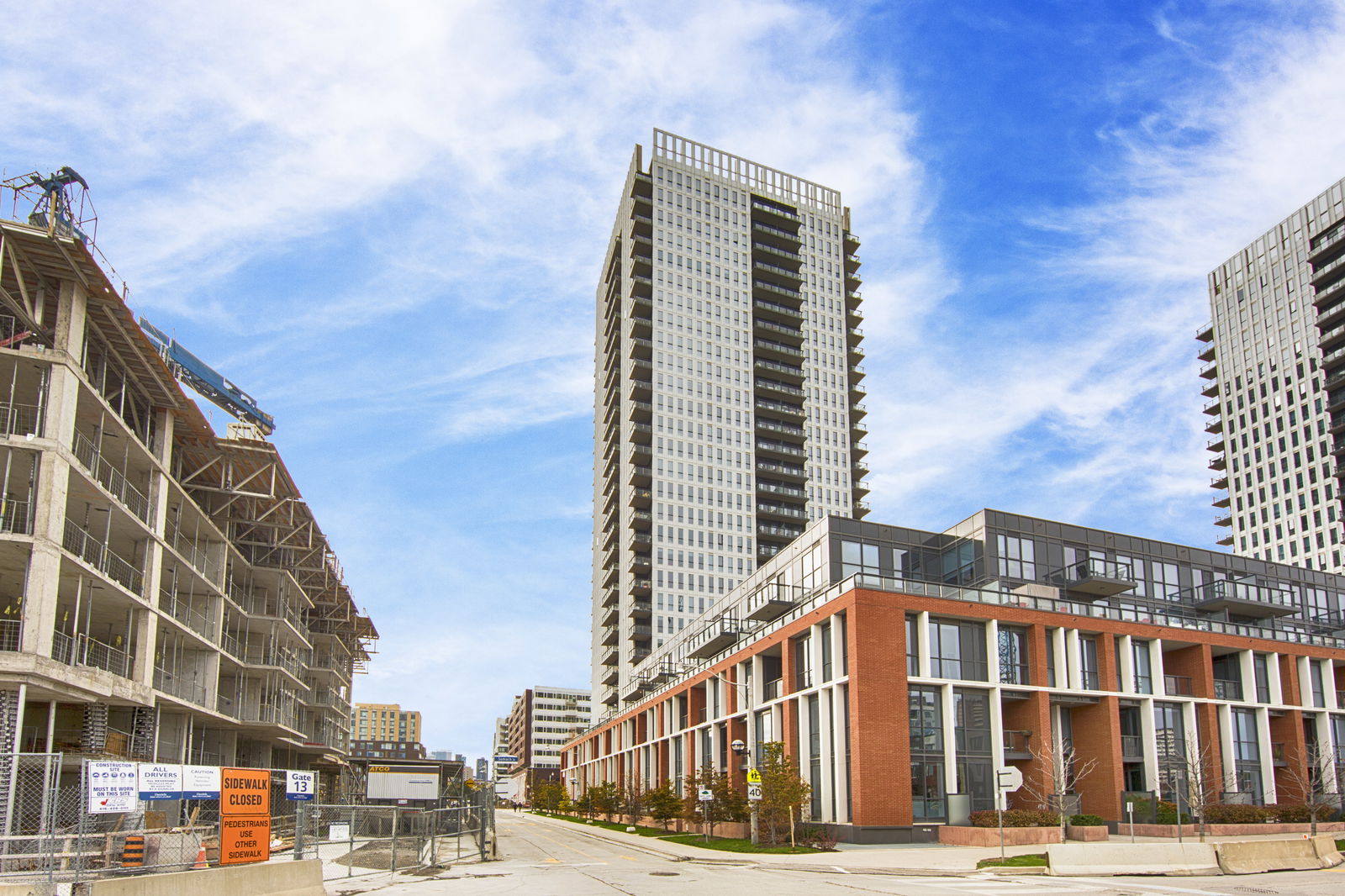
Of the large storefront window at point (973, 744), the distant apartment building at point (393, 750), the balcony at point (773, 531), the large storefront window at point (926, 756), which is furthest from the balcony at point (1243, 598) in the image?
the distant apartment building at point (393, 750)


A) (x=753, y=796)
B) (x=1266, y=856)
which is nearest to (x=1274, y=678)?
(x=753, y=796)

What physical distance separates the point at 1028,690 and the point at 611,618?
8200 centimetres

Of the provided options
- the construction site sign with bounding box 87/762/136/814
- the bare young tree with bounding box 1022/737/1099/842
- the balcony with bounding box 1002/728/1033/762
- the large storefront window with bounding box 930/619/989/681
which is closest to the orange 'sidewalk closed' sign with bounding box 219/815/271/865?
the construction site sign with bounding box 87/762/136/814

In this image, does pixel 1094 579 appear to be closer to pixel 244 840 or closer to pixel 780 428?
pixel 244 840

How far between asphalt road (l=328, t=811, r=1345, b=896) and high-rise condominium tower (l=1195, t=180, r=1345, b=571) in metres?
106

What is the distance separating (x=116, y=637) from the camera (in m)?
44.3

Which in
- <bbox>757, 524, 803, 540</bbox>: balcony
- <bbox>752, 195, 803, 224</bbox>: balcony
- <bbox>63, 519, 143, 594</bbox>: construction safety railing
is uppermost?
<bbox>752, 195, 803, 224</bbox>: balcony

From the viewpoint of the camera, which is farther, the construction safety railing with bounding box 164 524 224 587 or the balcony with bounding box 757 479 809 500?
the balcony with bounding box 757 479 809 500

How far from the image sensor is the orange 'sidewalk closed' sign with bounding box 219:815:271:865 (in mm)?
21016

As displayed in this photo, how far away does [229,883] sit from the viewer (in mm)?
18906

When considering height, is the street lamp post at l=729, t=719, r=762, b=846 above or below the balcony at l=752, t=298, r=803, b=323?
below

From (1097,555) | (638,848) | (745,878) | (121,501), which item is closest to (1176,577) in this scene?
(1097,555)

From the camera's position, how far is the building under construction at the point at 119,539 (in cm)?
3086

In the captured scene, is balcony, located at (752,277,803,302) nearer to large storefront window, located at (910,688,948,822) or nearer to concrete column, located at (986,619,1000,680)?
concrete column, located at (986,619,1000,680)
